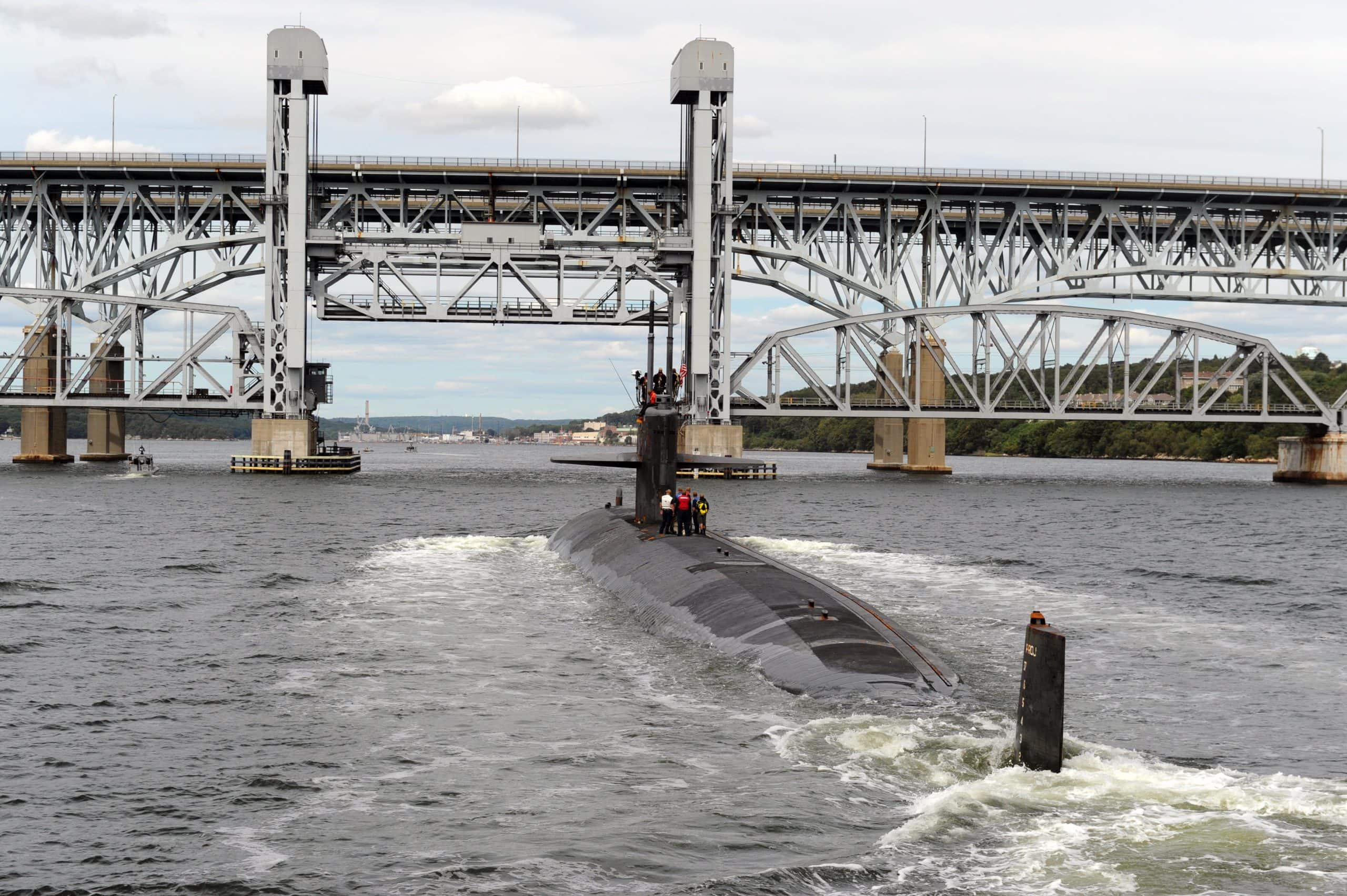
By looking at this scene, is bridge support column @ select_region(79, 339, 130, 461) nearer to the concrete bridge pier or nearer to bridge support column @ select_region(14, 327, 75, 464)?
bridge support column @ select_region(14, 327, 75, 464)

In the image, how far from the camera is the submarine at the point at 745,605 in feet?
64.2

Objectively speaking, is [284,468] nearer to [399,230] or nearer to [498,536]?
[399,230]

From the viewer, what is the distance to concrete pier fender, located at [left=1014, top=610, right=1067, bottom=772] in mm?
15094

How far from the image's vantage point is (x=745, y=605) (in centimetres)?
2373

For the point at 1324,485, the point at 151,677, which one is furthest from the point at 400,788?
Result: the point at 1324,485

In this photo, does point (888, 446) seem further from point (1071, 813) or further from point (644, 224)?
point (1071, 813)

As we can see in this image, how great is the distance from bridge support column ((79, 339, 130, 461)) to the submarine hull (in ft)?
267

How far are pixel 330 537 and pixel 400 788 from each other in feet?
113

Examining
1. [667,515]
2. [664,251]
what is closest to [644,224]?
[664,251]

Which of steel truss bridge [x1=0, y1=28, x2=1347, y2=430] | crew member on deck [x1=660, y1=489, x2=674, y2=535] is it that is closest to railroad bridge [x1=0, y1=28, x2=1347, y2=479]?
steel truss bridge [x1=0, y1=28, x2=1347, y2=430]

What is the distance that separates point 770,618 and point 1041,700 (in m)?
7.52

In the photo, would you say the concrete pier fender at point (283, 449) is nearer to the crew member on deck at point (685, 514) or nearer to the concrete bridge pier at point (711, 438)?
the concrete bridge pier at point (711, 438)

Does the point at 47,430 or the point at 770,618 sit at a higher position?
the point at 47,430

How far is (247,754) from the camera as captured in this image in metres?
16.6
